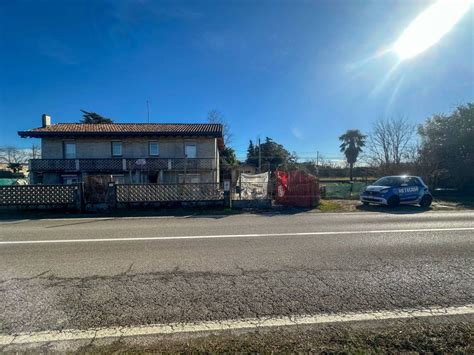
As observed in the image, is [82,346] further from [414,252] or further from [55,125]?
[55,125]

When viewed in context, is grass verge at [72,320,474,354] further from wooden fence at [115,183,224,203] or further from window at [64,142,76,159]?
window at [64,142,76,159]

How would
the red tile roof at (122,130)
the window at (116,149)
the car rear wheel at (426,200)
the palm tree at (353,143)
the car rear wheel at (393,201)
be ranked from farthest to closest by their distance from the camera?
the palm tree at (353,143) → the window at (116,149) → the red tile roof at (122,130) → the car rear wheel at (426,200) → the car rear wheel at (393,201)

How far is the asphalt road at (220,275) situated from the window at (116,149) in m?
15.7

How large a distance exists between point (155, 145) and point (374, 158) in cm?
2271

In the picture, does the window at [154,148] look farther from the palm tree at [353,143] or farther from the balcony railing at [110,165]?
the palm tree at [353,143]

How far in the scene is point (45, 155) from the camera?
2022cm

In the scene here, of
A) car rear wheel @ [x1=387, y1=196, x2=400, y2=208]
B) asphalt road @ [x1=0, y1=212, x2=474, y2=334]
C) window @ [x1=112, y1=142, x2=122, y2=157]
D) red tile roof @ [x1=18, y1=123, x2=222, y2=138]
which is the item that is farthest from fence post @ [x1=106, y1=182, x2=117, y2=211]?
car rear wheel @ [x1=387, y1=196, x2=400, y2=208]

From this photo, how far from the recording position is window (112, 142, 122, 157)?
68.4 ft

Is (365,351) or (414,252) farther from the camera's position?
(414,252)

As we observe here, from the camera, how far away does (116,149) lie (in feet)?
68.7

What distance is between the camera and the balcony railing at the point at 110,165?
64.6ft

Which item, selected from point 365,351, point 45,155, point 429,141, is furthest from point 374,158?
point 45,155

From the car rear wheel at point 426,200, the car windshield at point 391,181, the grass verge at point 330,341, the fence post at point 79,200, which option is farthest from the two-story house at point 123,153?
the grass verge at point 330,341

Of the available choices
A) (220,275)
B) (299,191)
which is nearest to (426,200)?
(299,191)
